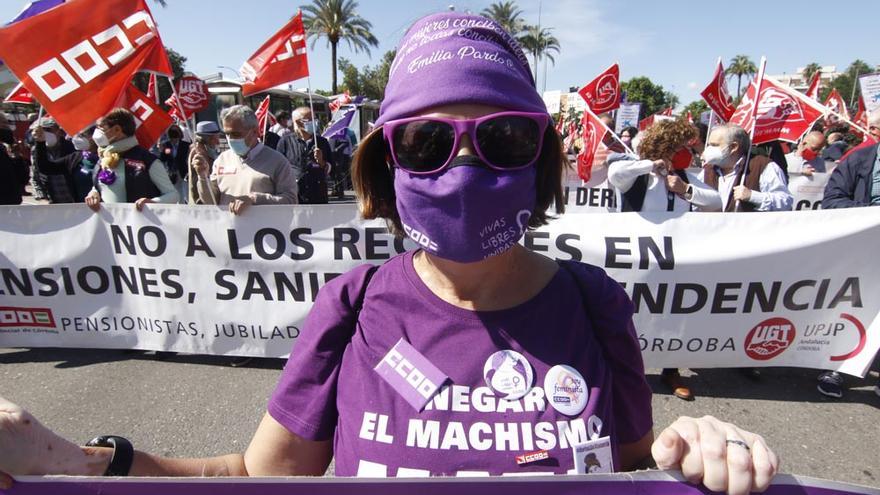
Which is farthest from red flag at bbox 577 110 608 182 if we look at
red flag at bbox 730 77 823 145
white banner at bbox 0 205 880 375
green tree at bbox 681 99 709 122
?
green tree at bbox 681 99 709 122

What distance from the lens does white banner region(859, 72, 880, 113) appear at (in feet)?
19.3

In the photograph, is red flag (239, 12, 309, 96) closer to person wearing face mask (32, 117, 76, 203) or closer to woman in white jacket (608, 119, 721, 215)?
person wearing face mask (32, 117, 76, 203)

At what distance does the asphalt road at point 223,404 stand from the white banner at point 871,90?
12.6 ft

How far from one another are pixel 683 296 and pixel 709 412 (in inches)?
34.0

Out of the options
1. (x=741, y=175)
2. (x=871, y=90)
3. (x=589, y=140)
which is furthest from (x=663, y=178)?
(x=871, y=90)

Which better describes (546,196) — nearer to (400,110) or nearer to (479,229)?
(479,229)

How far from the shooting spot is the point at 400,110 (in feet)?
3.28

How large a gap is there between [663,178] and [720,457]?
3478 mm

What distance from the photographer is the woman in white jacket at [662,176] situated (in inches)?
148

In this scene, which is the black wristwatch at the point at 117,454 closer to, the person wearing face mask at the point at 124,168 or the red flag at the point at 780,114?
the person wearing face mask at the point at 124,168

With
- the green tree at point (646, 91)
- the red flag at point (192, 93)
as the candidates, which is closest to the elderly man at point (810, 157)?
the red flag at point (192, 93)

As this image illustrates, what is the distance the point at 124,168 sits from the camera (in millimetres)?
4281

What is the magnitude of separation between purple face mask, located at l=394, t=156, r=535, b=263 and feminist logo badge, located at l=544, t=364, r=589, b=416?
0.30 m

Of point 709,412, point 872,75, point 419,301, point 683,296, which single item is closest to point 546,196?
point 419,301
